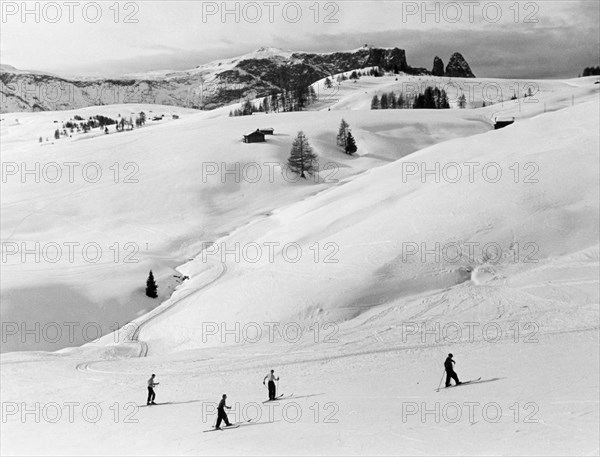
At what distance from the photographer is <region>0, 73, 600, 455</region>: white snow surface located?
16.7 meters

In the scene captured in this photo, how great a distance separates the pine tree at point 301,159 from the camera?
7500cm

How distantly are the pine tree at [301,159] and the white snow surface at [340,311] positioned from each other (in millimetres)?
8665

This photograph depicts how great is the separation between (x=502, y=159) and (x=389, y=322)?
21.6 m

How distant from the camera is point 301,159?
74875 mm

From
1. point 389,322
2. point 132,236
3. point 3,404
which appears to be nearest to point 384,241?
point 389,322

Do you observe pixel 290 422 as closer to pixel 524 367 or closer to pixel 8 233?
pixel 524 367

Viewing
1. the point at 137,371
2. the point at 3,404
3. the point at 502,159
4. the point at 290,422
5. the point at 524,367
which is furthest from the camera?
the point at 502,159

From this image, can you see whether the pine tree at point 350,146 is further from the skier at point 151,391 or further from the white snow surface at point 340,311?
the skier at point 151,391

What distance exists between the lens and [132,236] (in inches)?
2244

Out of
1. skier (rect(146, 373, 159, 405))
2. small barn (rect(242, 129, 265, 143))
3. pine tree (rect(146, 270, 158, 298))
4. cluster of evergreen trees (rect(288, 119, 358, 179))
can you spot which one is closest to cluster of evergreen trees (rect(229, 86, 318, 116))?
small barn (rect(242, 129, 265, 143))

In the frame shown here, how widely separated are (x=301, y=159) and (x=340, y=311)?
47.0 m

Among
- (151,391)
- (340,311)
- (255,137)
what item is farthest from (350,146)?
(151,391)

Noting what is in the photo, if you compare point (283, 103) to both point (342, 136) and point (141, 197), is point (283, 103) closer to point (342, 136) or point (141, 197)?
point (342, 136)

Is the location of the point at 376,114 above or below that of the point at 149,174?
above
